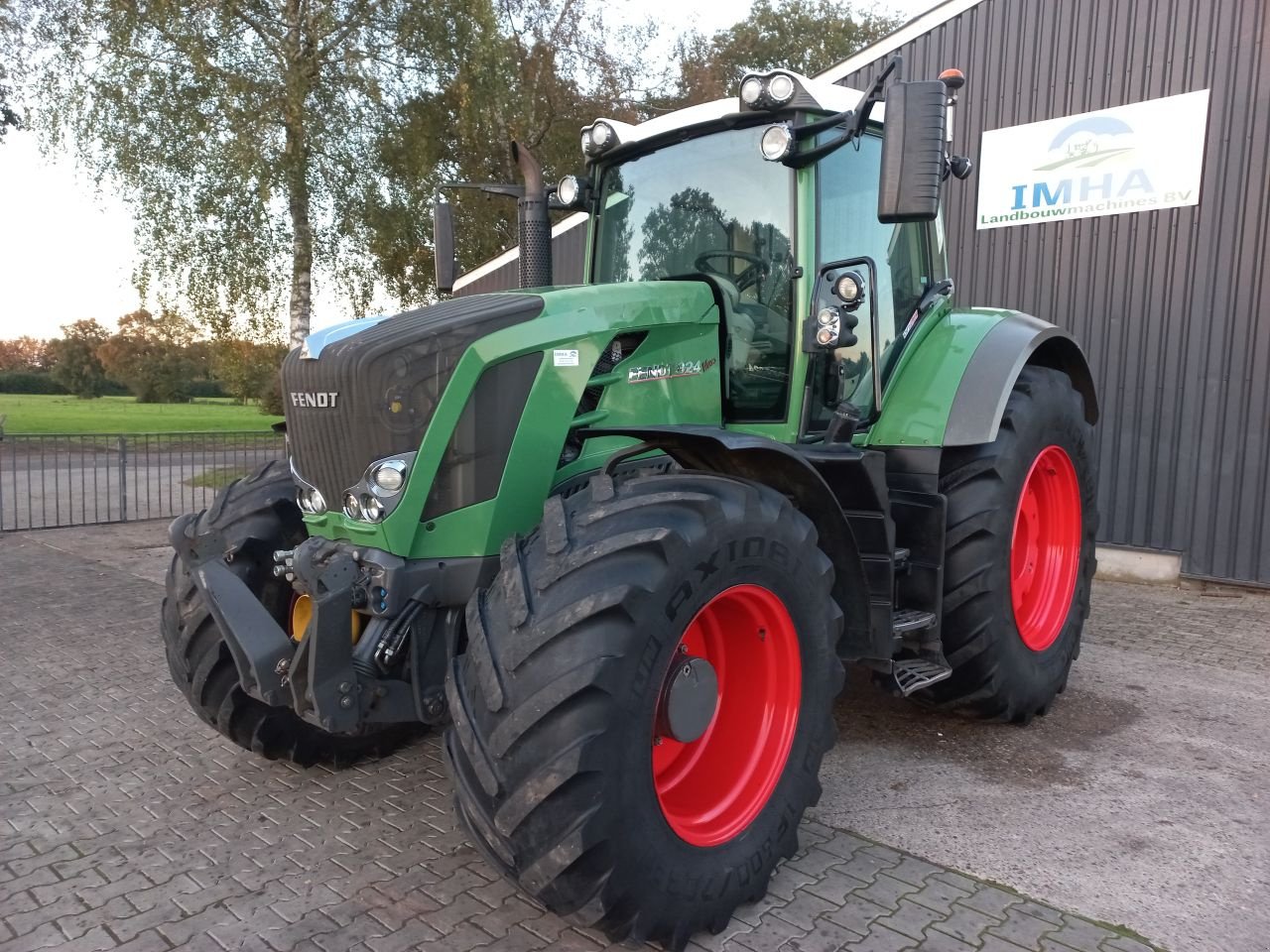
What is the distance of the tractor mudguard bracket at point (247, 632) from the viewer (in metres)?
2.57

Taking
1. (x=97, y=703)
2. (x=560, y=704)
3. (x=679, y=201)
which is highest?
(x=679, y=201)

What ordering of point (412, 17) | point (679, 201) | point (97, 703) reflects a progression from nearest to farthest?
point (679, 201)
point (97, 703)
point (412, 17)

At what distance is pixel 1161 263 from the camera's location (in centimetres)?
670

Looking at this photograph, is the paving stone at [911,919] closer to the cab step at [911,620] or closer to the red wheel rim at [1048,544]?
the cab step at [911,620]

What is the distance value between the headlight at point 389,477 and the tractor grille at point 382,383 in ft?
0.12

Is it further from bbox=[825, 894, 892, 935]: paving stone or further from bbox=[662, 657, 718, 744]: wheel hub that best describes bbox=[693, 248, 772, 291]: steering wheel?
bbox=[825, 894, 892, 935]: paving stone

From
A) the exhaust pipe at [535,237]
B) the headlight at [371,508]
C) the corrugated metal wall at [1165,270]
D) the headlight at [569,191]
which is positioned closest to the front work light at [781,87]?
the headlight at [569,191]

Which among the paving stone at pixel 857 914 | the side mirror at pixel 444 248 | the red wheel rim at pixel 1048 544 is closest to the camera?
the paving stone at pixel 857 914

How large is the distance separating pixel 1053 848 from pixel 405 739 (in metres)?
2.39

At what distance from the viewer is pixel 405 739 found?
12.2ft

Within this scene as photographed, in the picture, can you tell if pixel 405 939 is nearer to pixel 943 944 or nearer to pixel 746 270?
pixel 943 944

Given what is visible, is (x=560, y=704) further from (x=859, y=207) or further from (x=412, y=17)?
(x=412, y=17)

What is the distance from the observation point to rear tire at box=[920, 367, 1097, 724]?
3.58 metres

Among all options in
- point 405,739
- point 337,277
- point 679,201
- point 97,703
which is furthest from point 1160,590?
point 337,277
